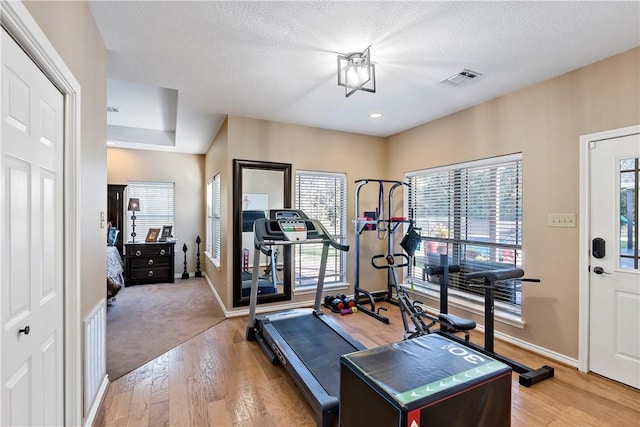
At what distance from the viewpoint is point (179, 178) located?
259 inches

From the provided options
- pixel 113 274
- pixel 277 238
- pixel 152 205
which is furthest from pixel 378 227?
pixel 152 205

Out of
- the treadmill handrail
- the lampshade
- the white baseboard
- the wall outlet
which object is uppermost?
the lampshade

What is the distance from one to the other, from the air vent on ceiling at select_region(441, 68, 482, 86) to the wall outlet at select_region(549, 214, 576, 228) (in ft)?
5.11

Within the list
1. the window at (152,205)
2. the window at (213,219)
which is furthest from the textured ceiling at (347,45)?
the window at (152,205)

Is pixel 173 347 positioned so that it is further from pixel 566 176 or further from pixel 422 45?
pixel 566 176

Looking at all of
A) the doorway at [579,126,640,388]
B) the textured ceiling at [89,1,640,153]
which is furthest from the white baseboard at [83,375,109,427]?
the doorway at [579,126,640,388]

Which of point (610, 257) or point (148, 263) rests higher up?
point (610, 257)

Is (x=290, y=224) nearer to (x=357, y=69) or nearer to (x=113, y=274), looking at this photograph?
(x=357, y=69)

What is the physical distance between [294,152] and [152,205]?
3842 millimetres

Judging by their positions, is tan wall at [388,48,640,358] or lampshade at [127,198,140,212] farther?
lampshade at [127,198,140,212]

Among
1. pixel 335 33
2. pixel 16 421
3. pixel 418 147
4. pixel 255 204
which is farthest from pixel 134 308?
pixel 418 147

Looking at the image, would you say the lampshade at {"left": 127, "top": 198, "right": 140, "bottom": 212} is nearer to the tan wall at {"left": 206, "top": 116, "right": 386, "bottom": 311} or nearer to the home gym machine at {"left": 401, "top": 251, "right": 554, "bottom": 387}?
the tan wall at {"left": 206, "top": 116, "right": 386, "bottom": 311}

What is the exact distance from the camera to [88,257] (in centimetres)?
195

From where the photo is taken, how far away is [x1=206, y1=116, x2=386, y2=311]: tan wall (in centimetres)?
409
